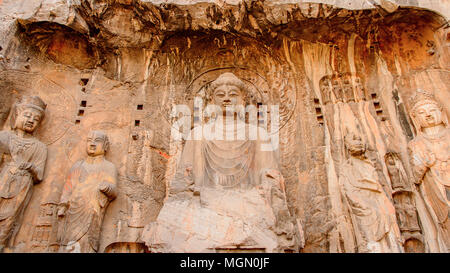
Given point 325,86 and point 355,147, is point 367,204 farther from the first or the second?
point 325,86

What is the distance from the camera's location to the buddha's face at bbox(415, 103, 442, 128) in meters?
5.08

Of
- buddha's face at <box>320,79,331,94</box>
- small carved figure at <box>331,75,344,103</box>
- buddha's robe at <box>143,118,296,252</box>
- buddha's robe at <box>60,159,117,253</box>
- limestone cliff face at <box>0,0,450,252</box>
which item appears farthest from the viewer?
buddha's face at <box>320,79,331,94</box>

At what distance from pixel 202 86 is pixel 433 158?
149 inches

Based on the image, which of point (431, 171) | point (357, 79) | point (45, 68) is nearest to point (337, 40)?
point (357, 79)

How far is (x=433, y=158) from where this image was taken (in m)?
4.85

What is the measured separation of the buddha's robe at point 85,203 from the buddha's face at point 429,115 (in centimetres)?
432

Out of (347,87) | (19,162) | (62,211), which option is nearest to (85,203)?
(62,211)

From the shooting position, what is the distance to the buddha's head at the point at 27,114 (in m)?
5.20

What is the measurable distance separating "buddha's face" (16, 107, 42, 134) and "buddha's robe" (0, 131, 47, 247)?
142 mm

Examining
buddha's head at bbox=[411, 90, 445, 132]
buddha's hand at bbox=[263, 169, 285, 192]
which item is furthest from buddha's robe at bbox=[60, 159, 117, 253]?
buddha's head at bbox=[411, 90, 445, 132]

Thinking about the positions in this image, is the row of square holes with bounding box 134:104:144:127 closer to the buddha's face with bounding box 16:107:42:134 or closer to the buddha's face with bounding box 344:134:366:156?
the buddha's face with bounding box 16:107:42:134

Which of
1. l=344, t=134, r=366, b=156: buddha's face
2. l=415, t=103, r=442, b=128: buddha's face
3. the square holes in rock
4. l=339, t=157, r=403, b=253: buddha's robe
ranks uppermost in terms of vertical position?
the square holes in rock

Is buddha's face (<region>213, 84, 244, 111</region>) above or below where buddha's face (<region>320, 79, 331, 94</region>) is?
below

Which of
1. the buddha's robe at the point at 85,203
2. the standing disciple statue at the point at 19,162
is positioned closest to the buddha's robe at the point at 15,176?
the standing disciple statue at the point at 19,162
